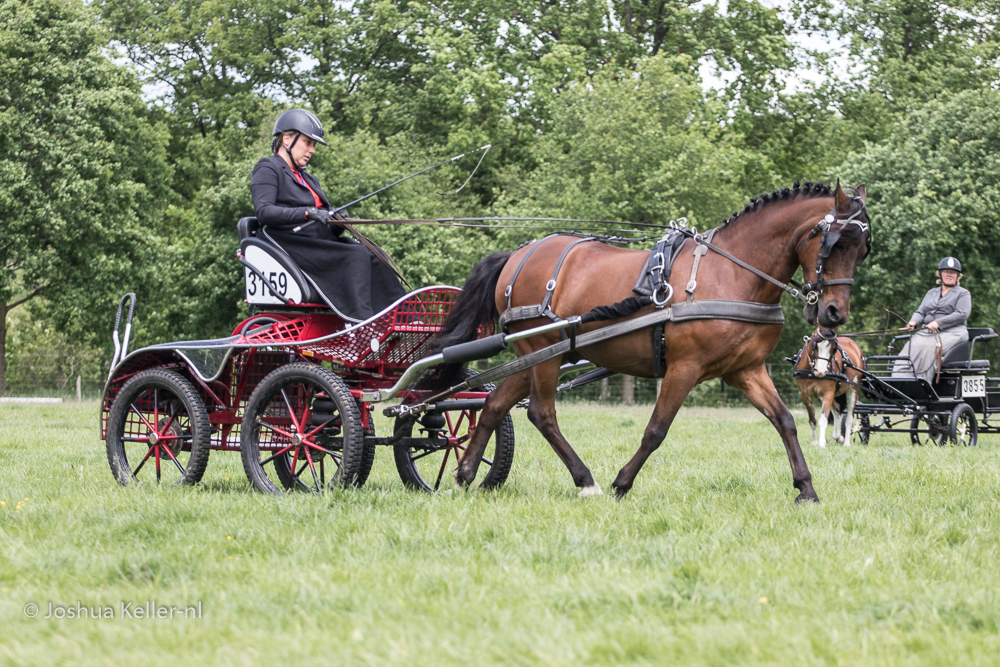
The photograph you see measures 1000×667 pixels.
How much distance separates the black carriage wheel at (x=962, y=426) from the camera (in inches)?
478

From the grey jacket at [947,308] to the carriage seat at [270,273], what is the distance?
854 cm

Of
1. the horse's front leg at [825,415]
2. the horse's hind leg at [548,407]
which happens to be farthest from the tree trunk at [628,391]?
the horse's hind leg at [548,407]

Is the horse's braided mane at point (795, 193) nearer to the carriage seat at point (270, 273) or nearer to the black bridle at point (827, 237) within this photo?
the black bridle at point (827, 237)

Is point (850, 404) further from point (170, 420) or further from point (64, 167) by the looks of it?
point (64, 167)

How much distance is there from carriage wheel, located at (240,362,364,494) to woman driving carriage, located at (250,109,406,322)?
0.52 metres

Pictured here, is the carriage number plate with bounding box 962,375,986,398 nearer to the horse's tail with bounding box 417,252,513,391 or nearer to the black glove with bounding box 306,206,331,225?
the horse's tail with bounding box 417,252,513,391

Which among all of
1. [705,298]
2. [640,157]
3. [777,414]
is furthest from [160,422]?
[640,157]

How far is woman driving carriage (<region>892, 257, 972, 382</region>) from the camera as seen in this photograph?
1220 cm

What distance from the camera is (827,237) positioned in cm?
561

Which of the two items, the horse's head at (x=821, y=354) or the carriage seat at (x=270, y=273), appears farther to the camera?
the horse's head at (x=821, y=354)

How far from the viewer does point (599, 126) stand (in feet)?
86.4

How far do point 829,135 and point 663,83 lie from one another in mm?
6905

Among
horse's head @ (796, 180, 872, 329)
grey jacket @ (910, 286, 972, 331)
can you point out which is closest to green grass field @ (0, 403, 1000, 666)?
horse's head @ (796, 180, 872, 329)

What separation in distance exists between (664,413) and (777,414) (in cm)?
67
